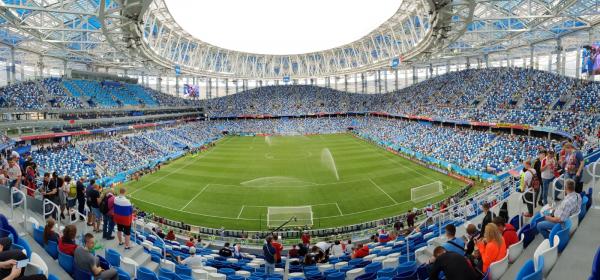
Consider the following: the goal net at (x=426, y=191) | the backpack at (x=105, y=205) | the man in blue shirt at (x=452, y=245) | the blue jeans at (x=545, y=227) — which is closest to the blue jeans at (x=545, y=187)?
the blue jeans at (x=545, y=227)

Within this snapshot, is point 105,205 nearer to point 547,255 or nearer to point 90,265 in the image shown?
point 90,265

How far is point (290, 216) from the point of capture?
896 inches

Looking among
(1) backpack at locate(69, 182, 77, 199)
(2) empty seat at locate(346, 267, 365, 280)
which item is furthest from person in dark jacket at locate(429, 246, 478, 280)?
(1) backpack at locate(69, 182, 77, 199)

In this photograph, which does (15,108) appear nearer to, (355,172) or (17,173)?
(17,173)

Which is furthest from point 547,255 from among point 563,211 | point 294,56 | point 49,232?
point 294,56

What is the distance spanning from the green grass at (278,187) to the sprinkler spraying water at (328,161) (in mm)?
394

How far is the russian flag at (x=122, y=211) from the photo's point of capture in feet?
28.0

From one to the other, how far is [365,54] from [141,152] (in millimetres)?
45760

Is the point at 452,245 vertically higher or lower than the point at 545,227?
lower

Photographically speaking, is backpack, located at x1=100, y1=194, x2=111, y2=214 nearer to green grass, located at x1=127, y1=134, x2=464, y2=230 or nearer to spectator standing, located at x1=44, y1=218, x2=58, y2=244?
spectator standing, located at x1=44, y1=218, x2=58, y2=244

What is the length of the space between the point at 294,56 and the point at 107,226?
82.6 metres

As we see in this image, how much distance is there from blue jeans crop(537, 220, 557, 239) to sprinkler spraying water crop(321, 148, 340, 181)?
2636 cm

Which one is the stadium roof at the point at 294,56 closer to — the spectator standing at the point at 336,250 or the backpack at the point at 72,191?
the backpack at the point at 72,191

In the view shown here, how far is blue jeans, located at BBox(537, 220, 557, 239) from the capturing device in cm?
644
